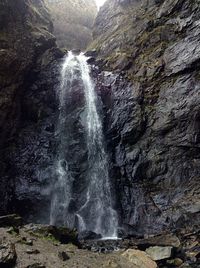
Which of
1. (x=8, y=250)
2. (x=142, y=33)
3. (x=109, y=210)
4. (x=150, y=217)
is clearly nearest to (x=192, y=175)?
(x=150, y=217)

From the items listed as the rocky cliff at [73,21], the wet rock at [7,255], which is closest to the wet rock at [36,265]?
the wet rock at [7,255]

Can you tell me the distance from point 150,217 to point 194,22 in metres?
14.0

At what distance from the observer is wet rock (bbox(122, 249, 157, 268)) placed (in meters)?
13.7

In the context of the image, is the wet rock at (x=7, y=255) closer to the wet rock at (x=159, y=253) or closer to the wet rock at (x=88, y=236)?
the wet rock at (x=159, y=253)

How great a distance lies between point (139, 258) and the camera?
46.8ft

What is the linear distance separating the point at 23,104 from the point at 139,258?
15407 mm

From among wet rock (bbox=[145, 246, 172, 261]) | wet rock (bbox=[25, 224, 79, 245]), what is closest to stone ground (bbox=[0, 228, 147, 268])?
wet rock (bbox=[25, 224, 79, 245])

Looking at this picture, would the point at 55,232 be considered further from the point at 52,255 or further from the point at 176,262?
the point at 176,262

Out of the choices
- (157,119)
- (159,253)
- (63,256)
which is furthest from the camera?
(157,119)

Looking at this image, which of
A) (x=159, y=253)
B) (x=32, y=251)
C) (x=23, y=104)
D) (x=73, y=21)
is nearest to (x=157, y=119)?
(x=159, y=253)

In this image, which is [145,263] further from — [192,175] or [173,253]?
[192,175]

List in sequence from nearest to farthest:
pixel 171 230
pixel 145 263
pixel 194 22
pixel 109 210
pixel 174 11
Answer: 1. pixel 145 263
2. pixel 171 230
3. pixel 109 210
4. pixel 194 22
5. pixel 174 11

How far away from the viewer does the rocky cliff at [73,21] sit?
4609 centimetres

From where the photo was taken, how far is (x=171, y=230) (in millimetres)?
18031
